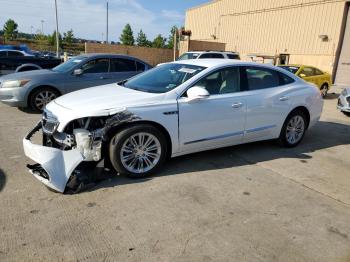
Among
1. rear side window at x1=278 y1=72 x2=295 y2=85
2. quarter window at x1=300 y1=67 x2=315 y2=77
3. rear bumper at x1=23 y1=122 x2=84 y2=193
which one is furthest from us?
quarter window at x1=300 y1=67 x2=315 y2=77

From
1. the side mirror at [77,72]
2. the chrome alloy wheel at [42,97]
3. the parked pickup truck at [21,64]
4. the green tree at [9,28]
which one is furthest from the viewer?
the green tree at [9,28]

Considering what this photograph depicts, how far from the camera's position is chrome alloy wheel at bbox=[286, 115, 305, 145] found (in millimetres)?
5902

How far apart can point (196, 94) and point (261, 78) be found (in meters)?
1.60

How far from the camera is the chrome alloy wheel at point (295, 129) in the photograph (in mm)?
5902

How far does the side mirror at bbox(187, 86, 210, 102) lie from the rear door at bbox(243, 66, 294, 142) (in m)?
0.97

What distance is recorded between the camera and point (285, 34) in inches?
962

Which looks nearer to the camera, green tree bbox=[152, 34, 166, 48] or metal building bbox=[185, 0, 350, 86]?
metal building bbox=[185, 0, 350, 86]

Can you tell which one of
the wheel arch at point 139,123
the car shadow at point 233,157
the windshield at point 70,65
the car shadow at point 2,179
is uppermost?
the windshield at point 70,65

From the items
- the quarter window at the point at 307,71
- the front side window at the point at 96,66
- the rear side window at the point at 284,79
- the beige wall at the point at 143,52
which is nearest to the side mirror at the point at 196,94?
the rear side window at the point at 284,79

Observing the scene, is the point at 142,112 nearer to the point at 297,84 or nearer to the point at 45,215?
the point at 45,215

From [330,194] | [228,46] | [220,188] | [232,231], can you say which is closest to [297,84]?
[330,194]

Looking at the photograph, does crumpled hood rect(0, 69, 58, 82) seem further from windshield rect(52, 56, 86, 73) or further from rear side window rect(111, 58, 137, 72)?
rear side window rect(111, 58, 137, 72)

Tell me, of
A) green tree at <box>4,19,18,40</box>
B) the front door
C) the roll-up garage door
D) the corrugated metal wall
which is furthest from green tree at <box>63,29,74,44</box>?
the front door

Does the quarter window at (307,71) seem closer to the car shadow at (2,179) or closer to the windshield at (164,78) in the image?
the windshield at (164,78)
